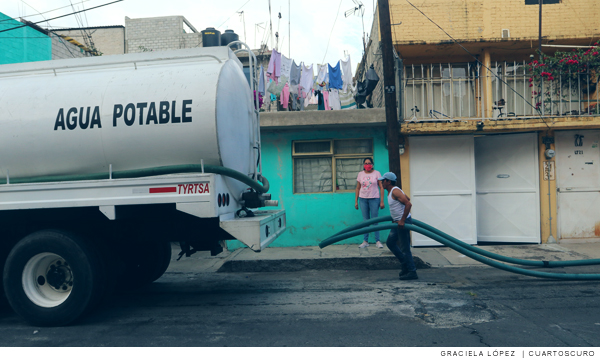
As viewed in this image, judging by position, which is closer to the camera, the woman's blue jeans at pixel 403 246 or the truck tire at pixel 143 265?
the truck tire at pixel 143 265

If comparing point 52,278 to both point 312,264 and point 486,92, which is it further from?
point 486,92

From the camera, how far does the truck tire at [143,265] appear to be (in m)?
6.21

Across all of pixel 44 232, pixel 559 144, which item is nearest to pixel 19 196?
pixel 44 232

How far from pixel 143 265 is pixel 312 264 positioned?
3.07 meters

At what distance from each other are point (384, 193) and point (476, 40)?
12.6ft

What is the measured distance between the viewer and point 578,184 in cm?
949

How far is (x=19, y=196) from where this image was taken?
486 cm

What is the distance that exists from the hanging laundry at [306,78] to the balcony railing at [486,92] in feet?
7.69

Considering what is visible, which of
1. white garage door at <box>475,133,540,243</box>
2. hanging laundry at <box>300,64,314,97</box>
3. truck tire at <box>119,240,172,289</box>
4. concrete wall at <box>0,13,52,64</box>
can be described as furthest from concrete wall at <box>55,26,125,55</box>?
white garage door at <box>475,133,540,243</box>

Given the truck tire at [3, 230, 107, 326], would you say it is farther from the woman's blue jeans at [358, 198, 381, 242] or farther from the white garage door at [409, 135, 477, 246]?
the white garage door at [409, 135, 477, 246]

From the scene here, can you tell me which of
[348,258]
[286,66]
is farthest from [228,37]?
[348,258]

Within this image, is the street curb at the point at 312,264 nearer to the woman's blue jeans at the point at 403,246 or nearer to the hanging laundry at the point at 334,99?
the woman's blue jeans at the point at 403,246

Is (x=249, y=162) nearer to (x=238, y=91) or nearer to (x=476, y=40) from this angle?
(x=238, y=91)

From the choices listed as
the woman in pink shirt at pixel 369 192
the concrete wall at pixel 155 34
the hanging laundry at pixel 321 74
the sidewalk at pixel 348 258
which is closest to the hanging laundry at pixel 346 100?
the hanging laundry at pixel 321 74
